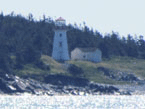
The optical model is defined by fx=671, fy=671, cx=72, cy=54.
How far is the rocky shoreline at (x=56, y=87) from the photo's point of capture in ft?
311

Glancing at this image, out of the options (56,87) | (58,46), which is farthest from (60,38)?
(56,87)

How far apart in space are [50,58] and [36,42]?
10.1 m

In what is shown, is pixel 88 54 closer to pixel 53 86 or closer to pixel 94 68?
pixel 94 68

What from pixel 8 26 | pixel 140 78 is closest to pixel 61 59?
pixel 140 78

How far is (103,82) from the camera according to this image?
115 metres

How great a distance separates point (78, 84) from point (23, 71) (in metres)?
9.11

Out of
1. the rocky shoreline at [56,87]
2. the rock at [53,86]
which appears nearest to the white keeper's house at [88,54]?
the rocky shoreline at [56,87]

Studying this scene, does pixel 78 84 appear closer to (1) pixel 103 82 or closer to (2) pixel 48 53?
(1) pixel 103 82

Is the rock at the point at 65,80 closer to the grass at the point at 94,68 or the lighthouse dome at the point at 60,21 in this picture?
the grass at the point at 94,68

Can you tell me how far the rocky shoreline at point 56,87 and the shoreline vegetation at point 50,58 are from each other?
0.95 metres

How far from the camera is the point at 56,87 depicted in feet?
334

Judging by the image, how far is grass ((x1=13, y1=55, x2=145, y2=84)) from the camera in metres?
111

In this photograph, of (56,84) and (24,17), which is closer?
(56,84)

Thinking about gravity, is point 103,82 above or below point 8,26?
below
